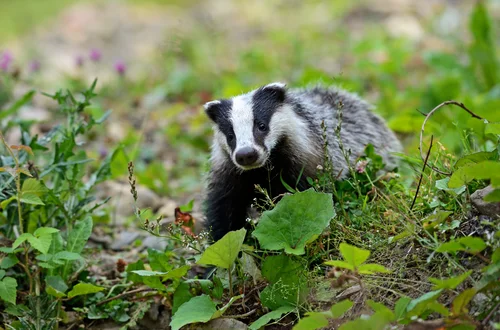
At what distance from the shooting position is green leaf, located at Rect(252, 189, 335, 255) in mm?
3066

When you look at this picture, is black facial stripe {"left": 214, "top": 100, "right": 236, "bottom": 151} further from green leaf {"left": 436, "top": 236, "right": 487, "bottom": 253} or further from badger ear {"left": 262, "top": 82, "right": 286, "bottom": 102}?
green leaf {"left": 436, "top": 236, "right": 487, "bottom": 253}

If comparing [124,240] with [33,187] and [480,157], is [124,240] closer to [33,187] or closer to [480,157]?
[33,187]

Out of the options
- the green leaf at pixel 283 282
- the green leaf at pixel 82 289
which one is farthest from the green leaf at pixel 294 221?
the green leaf at pixel 82 289

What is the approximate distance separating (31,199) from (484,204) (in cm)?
195

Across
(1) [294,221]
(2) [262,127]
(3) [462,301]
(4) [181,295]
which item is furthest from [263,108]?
(3) [462,301]

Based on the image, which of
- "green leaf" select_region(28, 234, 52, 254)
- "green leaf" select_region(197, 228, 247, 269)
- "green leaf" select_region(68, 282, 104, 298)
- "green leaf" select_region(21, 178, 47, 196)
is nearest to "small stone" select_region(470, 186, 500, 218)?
"green leaf" select_region(197, 228, 247, 269)

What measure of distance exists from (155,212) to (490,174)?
2.65m

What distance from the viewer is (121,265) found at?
148 inches

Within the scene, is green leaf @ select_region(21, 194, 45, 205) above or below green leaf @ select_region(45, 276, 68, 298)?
above

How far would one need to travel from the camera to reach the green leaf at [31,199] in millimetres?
3271

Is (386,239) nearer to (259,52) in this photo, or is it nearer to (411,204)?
(411,204)

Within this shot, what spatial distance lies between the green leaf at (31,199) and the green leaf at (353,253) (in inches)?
57.5

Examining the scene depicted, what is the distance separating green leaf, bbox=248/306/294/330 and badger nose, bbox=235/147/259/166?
0.77 m

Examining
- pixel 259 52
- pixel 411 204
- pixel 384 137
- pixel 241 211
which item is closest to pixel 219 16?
pixel 259 52
